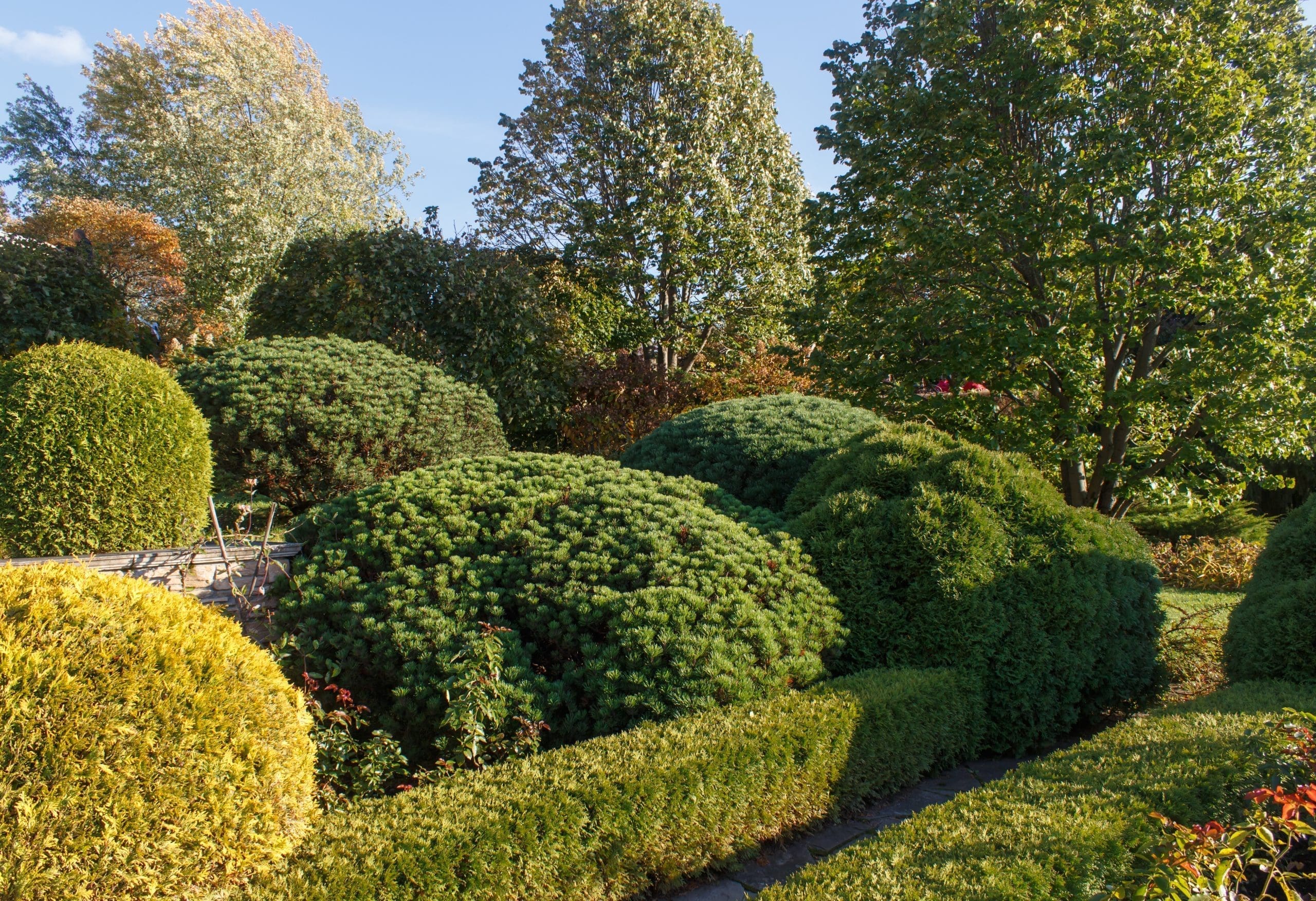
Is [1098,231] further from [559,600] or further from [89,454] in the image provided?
[89,454]

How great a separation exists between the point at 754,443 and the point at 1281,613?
3.66 meters

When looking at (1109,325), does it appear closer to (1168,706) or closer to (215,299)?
(1168,706)

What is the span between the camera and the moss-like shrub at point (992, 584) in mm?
4348

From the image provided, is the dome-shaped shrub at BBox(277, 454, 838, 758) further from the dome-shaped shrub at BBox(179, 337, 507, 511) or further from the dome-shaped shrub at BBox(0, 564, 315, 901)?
the dome-shaped shrub at BBox(179, 337, 507, 511)

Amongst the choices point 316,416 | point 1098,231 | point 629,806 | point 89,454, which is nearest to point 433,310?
point 316,416

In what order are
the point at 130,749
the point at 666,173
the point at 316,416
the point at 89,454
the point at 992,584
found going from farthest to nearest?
the point at 666,173, the point at 316,416, the point at 89,454, the point at 992,584, the point at 130,749

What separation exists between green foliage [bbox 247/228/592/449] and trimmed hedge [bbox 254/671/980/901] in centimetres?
696

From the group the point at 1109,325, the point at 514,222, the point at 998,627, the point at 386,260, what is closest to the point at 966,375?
the point at 1109,325

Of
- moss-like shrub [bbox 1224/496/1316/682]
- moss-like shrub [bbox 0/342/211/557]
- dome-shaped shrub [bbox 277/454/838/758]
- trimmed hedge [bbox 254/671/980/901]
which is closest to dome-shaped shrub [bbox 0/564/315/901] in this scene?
trimmed hedge [bbox 254/671/980/901]

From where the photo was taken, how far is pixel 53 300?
11.0m

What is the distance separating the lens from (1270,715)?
367cm

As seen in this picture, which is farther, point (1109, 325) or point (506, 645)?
point (1109, 325)

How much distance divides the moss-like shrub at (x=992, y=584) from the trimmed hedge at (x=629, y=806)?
0.57 metres

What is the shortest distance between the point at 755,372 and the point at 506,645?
1054 centimetres
